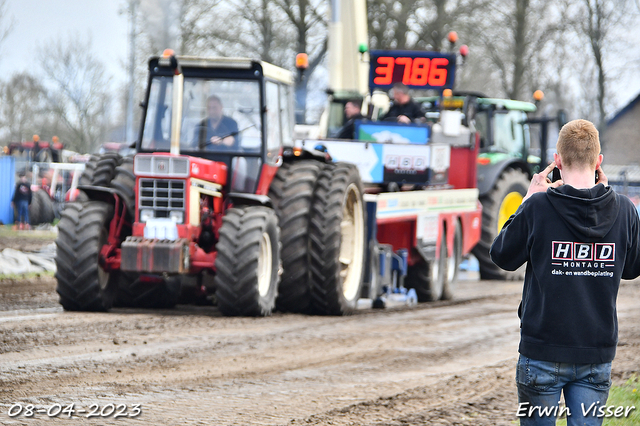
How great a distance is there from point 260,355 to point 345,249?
3763mm

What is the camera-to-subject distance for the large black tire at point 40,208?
82.0 ft

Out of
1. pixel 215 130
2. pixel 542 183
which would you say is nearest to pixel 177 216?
pixel 215 130

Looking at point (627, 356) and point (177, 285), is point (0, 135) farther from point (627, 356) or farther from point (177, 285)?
point (627, 356)

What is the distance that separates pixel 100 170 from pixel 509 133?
28.3 ft

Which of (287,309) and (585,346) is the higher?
(585,346)

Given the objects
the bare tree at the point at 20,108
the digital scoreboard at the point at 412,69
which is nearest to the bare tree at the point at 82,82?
the bare tree at the point at 20,108

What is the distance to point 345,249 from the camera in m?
10.6

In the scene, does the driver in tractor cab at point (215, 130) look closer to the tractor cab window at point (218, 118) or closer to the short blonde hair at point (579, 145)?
the tractor cab window at point (218, 118)

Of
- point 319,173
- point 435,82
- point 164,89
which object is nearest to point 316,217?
point 319,173

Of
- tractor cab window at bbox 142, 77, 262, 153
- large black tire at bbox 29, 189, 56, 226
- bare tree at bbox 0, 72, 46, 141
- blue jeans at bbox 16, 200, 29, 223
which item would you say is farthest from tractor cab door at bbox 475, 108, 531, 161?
bare tree at bbox 0, 72, 46, 141

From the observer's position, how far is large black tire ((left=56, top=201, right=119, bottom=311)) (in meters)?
8.63

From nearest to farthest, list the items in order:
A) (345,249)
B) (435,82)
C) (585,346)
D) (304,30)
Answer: (585,346) < (345,249) < (435,82) < (304,30)

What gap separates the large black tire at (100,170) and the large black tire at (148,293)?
3.51 feet

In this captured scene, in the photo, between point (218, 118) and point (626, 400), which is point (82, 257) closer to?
point (218, 118)
